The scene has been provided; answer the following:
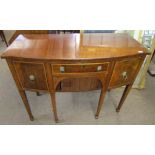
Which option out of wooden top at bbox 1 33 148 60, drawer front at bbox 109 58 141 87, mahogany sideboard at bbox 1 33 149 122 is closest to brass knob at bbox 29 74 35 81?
mahogany sideboard at bbox 1 33 149 122

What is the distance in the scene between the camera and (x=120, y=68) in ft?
3.34

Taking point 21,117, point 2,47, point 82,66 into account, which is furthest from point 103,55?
point 2,47

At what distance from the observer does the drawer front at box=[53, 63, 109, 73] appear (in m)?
0.92

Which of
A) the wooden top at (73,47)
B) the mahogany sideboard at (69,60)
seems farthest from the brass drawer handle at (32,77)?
the wooden top at (73,47)

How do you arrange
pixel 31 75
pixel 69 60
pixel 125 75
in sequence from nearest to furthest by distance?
pixel 69 60
pixel 31 75
pixel 125 75

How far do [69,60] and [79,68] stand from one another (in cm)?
11

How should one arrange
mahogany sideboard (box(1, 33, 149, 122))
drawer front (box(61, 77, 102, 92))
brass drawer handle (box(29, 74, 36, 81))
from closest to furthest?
mahogany sideboard (box(1, 33, 149, 122)) → brass drawer handle (box(29, 74, 36, 81)) → drawer front (box(61, 77, 102, 92))

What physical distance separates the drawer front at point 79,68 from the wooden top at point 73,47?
0.06m

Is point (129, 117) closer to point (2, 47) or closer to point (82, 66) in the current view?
point (82, 66)

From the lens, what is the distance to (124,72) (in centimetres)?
108

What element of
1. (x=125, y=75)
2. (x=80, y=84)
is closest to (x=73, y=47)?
(x=80, y=84)

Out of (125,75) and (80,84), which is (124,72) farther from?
(80,84)

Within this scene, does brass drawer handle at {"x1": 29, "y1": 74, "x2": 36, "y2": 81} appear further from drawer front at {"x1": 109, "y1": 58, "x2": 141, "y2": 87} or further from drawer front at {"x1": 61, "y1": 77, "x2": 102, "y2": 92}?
drawer front at {"x1": 109, "y1": 58, "x2": 141, "y2": 87}

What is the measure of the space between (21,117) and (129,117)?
3.96 ft
